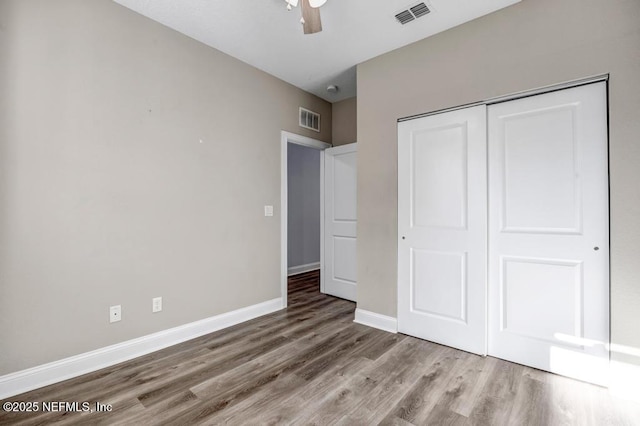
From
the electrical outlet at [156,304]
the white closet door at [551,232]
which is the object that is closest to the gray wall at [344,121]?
the white closet door at [551,232]

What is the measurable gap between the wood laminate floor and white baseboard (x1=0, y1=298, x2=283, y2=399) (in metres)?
0.06

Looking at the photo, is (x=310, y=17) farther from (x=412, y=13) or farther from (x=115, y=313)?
(x=115, y=313)

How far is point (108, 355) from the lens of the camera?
2.20 m

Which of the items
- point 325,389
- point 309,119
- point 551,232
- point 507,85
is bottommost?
point 325,389

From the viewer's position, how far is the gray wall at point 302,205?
560 cm

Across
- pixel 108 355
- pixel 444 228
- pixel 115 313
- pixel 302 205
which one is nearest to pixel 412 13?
pixel 444 228

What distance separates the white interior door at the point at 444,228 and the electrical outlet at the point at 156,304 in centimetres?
221

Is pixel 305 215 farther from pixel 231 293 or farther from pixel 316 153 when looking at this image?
pixel 231 293

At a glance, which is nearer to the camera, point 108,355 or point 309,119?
point 108,355

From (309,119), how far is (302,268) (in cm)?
300

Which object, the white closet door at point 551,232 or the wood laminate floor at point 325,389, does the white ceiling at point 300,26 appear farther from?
the wood laminate floor at point 325,389

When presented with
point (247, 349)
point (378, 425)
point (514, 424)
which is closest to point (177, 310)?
point (247, 349)

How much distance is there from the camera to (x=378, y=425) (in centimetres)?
158

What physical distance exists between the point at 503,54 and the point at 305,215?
419 centimetres
